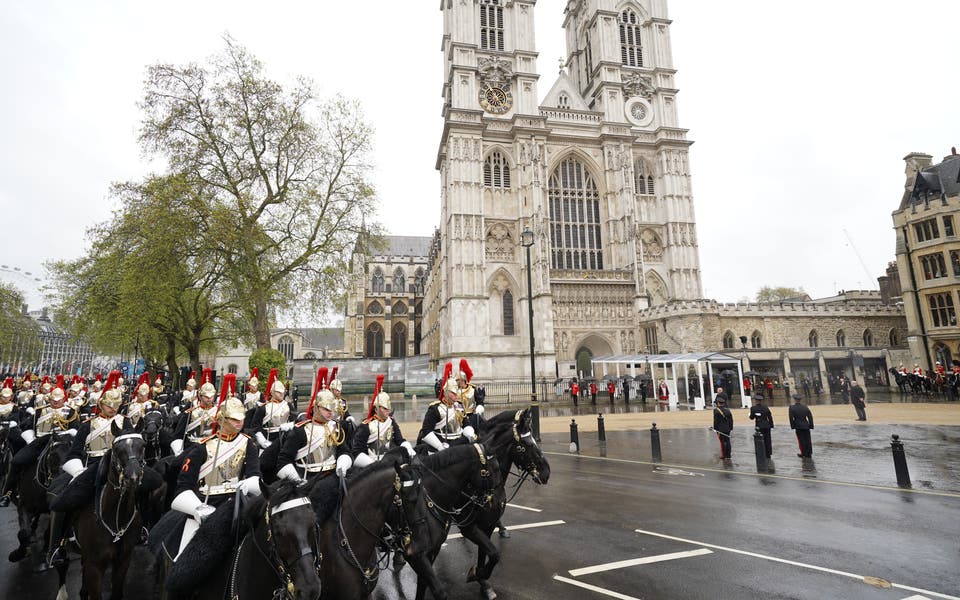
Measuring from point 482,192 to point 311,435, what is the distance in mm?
33777

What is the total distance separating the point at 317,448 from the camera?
497 cm

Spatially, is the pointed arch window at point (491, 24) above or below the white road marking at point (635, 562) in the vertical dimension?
above

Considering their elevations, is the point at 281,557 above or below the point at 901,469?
above

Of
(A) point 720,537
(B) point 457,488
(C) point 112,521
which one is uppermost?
(B) point 457,488

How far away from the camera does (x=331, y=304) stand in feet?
74.4

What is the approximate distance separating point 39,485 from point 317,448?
4.74m

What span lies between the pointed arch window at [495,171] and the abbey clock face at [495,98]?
396cm

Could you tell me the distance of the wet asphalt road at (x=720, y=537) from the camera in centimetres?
488

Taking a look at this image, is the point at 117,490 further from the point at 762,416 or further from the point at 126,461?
the point at 762,416

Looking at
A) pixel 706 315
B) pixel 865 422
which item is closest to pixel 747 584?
pixel 865 422

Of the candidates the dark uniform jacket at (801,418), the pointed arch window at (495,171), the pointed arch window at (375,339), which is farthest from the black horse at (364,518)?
the pointed arch window at (375,339)

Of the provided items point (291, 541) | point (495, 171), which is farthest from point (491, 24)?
point (291, 541)

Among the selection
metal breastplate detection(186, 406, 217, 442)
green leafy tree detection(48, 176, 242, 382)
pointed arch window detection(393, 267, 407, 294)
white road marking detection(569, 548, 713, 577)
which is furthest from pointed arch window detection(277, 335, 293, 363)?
white road marking detection(569, 548, 713, 577)

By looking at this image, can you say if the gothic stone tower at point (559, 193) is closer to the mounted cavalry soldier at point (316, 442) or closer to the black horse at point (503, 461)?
the black horse at point (503, 461)
